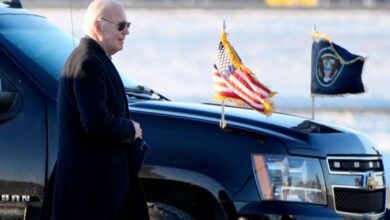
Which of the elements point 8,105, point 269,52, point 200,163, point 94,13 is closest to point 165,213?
point 200,163

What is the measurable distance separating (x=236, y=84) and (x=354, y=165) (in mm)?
701

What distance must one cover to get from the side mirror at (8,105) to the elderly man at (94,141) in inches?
32.2

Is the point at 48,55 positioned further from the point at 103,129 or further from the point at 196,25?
the point at 196,25

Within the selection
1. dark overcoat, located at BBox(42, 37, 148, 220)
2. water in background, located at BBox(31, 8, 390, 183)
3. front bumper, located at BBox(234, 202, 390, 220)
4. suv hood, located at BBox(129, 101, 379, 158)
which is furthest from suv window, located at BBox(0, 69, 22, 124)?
water in background, located at BBox(31, 8, 390, 183)

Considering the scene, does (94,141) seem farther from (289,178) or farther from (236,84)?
(236,84)

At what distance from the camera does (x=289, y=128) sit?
622 cm

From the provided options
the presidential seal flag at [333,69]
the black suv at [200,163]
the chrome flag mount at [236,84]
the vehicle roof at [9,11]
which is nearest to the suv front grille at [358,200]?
the black suv at [200,163]

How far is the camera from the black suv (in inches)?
231

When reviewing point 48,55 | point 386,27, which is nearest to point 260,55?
point 386,27

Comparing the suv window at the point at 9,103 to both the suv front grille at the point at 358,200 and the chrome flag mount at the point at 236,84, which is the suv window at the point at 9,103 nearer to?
the chrome flag mount at the point at 236,84

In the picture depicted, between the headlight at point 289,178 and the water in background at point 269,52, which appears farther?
the water in background at point 269,52

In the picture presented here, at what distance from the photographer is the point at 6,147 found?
5883 mm

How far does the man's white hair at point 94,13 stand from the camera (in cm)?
520

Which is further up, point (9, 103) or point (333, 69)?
point (9, 103)
